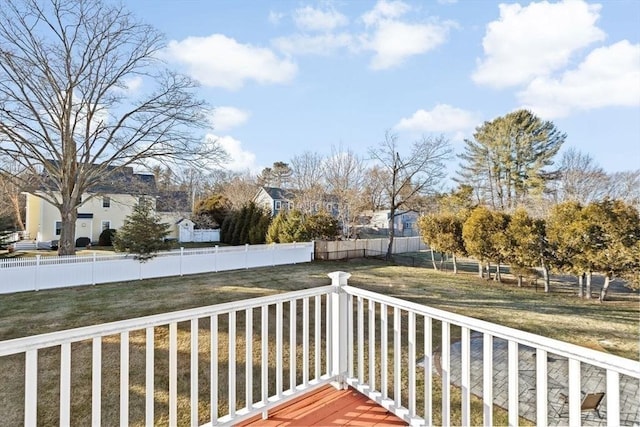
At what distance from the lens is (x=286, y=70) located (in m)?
9.95

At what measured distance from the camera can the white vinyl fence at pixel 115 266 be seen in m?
8.16

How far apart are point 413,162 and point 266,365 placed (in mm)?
14552

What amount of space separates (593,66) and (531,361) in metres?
8.27

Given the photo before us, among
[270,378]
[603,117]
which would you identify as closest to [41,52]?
[270,378]

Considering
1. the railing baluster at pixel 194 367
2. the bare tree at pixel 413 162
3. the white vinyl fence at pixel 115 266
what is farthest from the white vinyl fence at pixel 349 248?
the railing baluster at pixel 194 367

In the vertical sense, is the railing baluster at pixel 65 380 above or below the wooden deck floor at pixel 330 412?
above

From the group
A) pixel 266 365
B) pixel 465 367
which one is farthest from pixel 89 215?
pixel 465 367

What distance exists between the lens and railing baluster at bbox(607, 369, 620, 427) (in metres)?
1.25

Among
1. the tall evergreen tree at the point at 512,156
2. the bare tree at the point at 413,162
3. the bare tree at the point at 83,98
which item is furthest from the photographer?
the tall evergreen tree at the point at 512,156

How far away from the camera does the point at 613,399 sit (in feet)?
4.15

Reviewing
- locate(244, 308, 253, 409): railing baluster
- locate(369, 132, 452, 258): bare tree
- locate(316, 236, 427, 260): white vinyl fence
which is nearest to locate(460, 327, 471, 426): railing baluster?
locate(244, 308, 253, 409): railing baluster

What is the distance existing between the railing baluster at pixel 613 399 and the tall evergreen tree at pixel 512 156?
20.2 m

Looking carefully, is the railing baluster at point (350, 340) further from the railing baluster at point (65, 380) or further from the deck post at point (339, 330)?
the railing baluster at point (65, 380)

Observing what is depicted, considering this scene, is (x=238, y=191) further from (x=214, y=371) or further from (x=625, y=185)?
(x=214, y=371)
